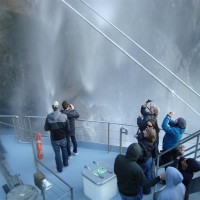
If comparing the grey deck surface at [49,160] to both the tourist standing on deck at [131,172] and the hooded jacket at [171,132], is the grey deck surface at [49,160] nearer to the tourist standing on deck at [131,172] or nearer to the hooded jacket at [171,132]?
the hooded jacket at [171,132]

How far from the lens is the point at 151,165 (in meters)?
4.67

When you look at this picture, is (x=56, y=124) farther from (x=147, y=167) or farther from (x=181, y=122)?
(x=181, y=122)

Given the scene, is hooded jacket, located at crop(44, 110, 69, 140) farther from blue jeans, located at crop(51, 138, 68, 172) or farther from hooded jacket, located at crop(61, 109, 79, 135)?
hooded jacket, located at crop(61, 109, 79, 135)

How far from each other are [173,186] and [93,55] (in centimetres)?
1581

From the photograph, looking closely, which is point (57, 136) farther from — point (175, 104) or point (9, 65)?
point (175, 104)

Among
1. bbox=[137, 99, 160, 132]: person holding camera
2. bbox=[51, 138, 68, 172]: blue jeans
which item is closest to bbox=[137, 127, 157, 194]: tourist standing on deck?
bbox=[137, 99, 160, 132]: person holding camera

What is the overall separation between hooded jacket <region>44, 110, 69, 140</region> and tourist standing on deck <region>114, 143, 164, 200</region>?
1.85 m

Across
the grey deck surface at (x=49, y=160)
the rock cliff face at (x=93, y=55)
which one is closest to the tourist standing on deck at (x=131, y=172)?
the grey deck surface at (x=49, y=160)

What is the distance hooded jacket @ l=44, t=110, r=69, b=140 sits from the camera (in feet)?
17.1

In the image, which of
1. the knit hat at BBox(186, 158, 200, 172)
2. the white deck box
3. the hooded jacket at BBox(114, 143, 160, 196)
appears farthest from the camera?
the white deck box

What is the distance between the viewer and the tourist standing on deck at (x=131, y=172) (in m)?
3.55

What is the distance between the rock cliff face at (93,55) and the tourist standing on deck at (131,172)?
631cm

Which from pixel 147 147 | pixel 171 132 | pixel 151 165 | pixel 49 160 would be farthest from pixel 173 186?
pixel 49 160

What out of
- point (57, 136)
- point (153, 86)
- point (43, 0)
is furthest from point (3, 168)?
point (153, 86)
